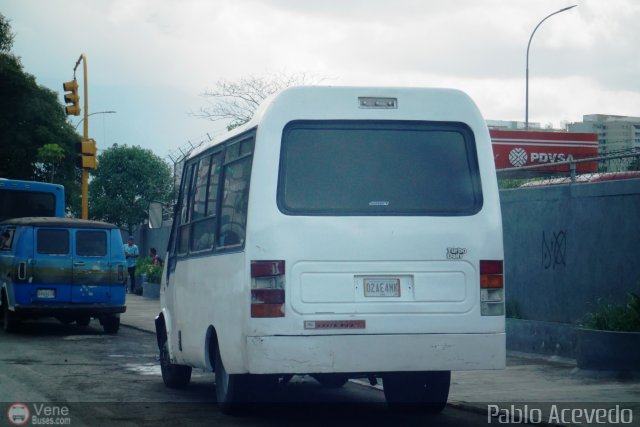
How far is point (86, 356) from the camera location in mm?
15938

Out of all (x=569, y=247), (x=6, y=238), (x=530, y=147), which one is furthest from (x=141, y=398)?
(x=530, y=147)

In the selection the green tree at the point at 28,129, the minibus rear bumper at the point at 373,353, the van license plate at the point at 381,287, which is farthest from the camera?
the green tree at the point at 28,129

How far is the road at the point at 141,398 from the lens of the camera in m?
9.63

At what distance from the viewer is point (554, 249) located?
1652cm

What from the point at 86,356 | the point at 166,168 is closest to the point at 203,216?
the point at 86,356

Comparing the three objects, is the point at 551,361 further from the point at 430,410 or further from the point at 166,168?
the point at 166,168

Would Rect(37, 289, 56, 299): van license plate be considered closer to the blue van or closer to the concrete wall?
the blue van

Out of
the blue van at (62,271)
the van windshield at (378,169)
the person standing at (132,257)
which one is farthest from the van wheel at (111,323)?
the person standing at (132,257)

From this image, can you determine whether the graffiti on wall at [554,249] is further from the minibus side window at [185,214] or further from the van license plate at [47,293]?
the van license plate at [47,293]

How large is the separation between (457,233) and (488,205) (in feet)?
1.32

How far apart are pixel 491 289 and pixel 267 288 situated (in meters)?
1.85

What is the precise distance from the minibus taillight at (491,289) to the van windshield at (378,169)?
477mm

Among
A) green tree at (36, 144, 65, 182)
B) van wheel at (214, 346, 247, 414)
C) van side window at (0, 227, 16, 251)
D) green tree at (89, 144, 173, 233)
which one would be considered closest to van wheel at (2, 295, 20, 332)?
van side window at (0, 227, 16, 251)

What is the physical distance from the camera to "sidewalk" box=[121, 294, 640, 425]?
1054 centimetres
